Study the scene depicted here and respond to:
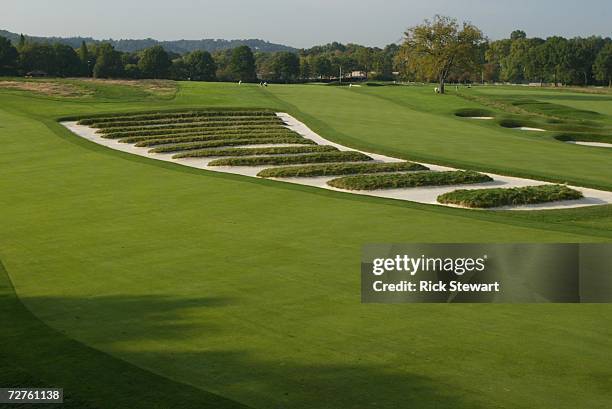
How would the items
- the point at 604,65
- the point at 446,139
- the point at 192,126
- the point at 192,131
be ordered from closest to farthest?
1. the point at 446,139
2. the point at 192,131
3. the point at 192,126
4. the point at 604,65

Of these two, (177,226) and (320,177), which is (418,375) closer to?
(177,226)

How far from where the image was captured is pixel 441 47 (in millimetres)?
96312

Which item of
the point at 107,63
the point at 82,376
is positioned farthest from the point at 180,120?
the point at 107,63

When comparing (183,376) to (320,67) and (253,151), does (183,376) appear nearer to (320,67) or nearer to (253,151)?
(253,151)

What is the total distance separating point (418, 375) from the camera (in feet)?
36.0

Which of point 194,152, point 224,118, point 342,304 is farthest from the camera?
point 224,118

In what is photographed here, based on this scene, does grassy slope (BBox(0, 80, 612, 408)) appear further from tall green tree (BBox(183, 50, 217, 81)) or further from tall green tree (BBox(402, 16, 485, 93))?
tall green tree (BBox(183, 50, 217, 81))

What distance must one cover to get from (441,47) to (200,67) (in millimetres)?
91163

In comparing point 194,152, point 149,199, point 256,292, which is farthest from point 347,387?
point 194,152

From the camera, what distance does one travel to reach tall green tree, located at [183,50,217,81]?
571 feet

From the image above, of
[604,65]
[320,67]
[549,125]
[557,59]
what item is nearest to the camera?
[549,125]

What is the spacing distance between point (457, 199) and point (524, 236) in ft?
24.6

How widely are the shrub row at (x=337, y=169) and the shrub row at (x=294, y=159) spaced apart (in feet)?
8.43

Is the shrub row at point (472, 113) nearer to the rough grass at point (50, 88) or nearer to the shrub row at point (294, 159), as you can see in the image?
the shrub row at point (294, 159)
